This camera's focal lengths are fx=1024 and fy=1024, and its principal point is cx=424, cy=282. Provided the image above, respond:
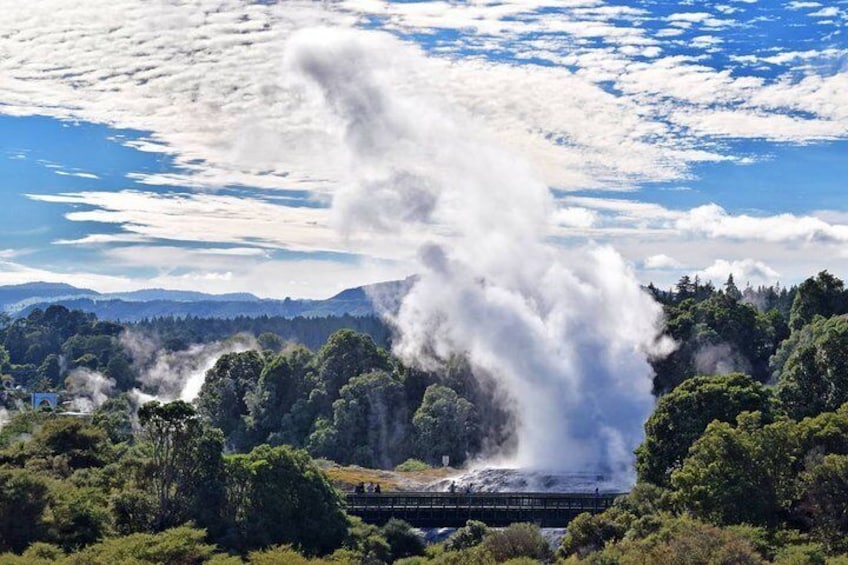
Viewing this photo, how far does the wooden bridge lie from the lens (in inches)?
3120

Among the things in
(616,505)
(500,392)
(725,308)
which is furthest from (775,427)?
(725,308)

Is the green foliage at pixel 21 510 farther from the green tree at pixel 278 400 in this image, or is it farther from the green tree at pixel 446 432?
the green tree at pixel 278 400

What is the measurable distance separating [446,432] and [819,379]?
5308 centimetres

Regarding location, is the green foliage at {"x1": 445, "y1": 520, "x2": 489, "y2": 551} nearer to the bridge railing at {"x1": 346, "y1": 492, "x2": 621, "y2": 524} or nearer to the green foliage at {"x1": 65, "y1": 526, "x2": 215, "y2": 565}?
the bridge railing at {"x1": 346, "y1": 492, "x2": 621, "y2": 524}

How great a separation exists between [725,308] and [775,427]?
79.1 metres

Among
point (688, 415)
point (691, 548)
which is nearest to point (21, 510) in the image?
point (691, 548)

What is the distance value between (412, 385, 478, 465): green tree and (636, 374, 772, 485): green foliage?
48241 mm

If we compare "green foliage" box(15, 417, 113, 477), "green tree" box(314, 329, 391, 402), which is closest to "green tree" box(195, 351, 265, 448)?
"green tree" box(314, 329, 391, 402)

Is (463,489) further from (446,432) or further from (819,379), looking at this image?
(819,379)

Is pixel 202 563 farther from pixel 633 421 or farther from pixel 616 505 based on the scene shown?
pixel 633 421

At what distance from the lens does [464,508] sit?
261 feet

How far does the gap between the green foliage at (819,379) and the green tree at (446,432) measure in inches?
1900

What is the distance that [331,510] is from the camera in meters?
69.9

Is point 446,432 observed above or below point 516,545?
above
